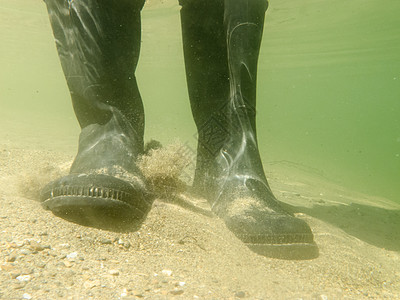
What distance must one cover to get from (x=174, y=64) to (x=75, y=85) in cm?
3701

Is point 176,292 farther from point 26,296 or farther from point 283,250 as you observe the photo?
point 283,250

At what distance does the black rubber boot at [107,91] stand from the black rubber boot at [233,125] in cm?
66

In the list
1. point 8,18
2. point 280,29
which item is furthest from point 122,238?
point 8,18

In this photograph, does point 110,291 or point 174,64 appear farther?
point 174,64

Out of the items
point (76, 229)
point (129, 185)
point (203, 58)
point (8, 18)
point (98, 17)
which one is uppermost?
point (8, 18)

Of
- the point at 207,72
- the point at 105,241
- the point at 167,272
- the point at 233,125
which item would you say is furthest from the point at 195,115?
the point at 167,272

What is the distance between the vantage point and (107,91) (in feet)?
8.25

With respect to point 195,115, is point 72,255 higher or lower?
lower

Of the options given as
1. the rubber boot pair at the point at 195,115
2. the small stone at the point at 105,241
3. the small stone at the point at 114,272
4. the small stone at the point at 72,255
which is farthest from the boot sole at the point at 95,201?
the small stone at the point at 114,272

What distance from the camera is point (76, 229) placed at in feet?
5.86

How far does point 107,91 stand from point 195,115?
104cm

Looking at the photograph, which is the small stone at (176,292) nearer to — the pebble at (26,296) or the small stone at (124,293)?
the small stone at (124,293)

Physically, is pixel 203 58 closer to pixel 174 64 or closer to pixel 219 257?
pixel 219 257

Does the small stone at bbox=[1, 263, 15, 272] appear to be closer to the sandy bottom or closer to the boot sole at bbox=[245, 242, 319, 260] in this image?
the sandy bottom
